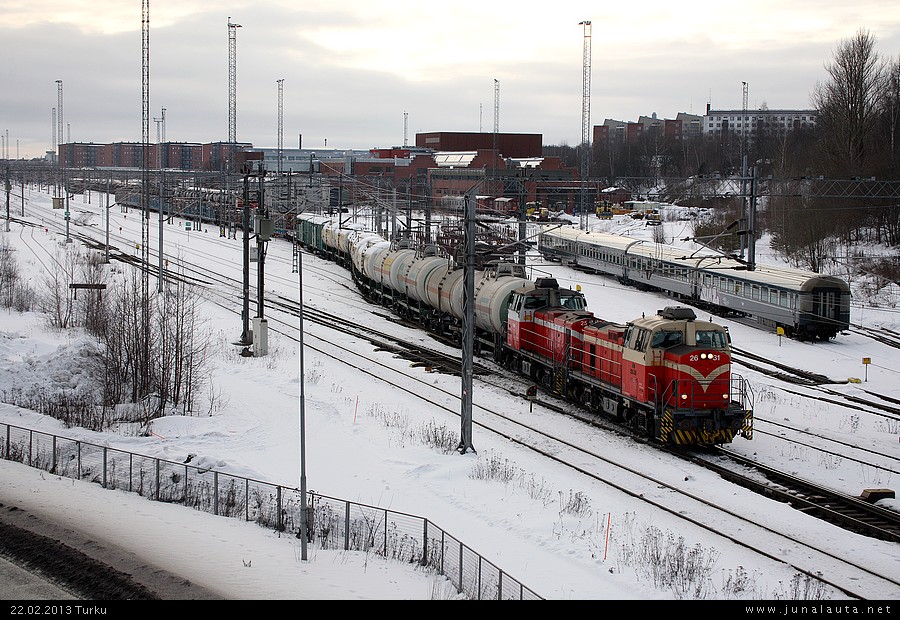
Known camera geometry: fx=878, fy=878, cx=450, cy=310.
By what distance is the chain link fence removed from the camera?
15.2m

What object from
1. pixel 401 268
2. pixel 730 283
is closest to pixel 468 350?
pixel 401 268

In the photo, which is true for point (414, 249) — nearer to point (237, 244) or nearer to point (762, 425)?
point (762, 425)

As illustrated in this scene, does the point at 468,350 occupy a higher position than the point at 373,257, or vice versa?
the point at 373,257

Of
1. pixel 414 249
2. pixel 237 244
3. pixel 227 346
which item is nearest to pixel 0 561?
pixel 227 346

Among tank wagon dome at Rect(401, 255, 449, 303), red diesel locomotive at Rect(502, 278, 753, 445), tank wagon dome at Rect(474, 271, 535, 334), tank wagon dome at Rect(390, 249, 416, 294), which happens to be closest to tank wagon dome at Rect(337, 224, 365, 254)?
tank wagon dome at Rect(390, 249, 416, 294)

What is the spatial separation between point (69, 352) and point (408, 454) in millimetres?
17021

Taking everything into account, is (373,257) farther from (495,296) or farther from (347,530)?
(347,530)

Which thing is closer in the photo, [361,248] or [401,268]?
[401,268]

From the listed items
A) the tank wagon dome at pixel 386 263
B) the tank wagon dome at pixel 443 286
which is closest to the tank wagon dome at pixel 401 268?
the tank wagon dome at pixel 386 263

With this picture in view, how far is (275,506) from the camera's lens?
19.2 m

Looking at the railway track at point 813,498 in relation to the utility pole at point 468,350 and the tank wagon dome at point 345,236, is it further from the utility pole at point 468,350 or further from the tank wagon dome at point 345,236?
the tank wagon dome at point 345,236

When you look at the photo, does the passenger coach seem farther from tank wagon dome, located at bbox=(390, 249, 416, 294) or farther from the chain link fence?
the chain link fence
